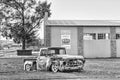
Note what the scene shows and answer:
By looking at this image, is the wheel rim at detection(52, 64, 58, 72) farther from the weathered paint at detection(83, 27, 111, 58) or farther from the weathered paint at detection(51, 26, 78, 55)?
the weathered paint at detection(83, 27, 111, 58)

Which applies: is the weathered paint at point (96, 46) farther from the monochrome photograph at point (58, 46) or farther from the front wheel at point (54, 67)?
the front wheel at point (54, 67)

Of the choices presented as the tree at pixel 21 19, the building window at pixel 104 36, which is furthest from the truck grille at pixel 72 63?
the tree at pixel 21 19

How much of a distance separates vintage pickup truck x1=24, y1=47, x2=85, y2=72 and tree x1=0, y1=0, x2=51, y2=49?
103ft

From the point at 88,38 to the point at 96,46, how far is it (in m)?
1.57

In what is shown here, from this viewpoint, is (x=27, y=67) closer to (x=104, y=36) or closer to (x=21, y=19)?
(x=104, y=36)

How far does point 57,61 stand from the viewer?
13617mm

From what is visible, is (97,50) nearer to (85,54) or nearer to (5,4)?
(85,54)

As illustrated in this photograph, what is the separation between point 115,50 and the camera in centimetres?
3077

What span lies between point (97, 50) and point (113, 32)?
3.35m

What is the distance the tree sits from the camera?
1815 inches

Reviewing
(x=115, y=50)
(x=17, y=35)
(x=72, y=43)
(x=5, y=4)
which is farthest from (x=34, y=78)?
(x=5, y=4)

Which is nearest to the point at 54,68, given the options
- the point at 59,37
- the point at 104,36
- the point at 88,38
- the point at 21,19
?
the point at 59,37

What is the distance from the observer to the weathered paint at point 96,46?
3072 cm

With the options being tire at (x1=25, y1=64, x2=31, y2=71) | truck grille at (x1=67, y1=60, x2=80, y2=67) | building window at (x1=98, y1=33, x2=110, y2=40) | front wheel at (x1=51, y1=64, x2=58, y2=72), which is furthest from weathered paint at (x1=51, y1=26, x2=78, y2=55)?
truck grille at (x1=67, y1=60, x2=80, y2=67)
